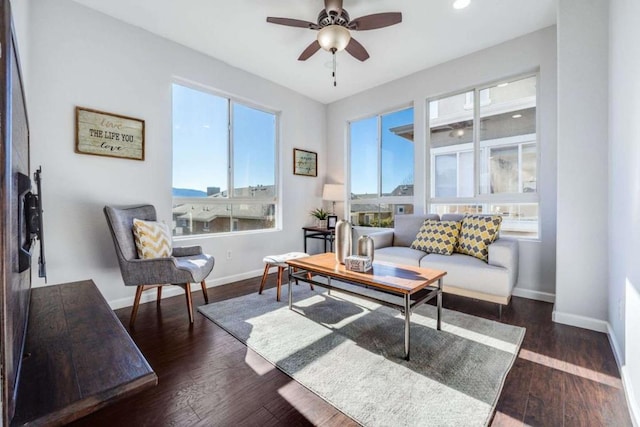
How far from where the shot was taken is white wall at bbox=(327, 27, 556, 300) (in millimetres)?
2953

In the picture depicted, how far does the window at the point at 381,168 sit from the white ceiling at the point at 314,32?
2.62ft

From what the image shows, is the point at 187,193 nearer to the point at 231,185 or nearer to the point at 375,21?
the point at 231,185

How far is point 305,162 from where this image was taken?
4719mm

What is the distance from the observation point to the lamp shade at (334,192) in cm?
463

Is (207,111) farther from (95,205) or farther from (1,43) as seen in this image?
(1,43)

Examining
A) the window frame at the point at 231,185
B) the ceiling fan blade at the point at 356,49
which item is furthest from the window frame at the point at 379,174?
the ceiling fan blade at the point at 356,49

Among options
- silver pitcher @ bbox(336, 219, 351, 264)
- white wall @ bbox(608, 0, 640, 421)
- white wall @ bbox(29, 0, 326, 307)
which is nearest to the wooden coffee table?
silver pitcher @ bbox(336, 219, 351, 264)

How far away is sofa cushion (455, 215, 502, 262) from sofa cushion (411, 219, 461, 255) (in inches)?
3.4

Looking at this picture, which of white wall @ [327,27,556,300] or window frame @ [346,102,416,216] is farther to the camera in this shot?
window frame @ [346,102,416,216]

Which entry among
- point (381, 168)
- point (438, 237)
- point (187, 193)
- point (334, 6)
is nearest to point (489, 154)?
point (438, 237)

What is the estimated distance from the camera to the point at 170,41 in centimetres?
314

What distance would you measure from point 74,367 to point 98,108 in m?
2.74

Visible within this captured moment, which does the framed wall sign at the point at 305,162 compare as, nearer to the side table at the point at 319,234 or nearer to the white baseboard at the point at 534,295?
the side table at the point at 319,234

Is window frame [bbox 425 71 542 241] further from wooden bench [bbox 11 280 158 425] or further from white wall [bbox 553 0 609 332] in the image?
wooden bench [bbox 11 280 158 425]
